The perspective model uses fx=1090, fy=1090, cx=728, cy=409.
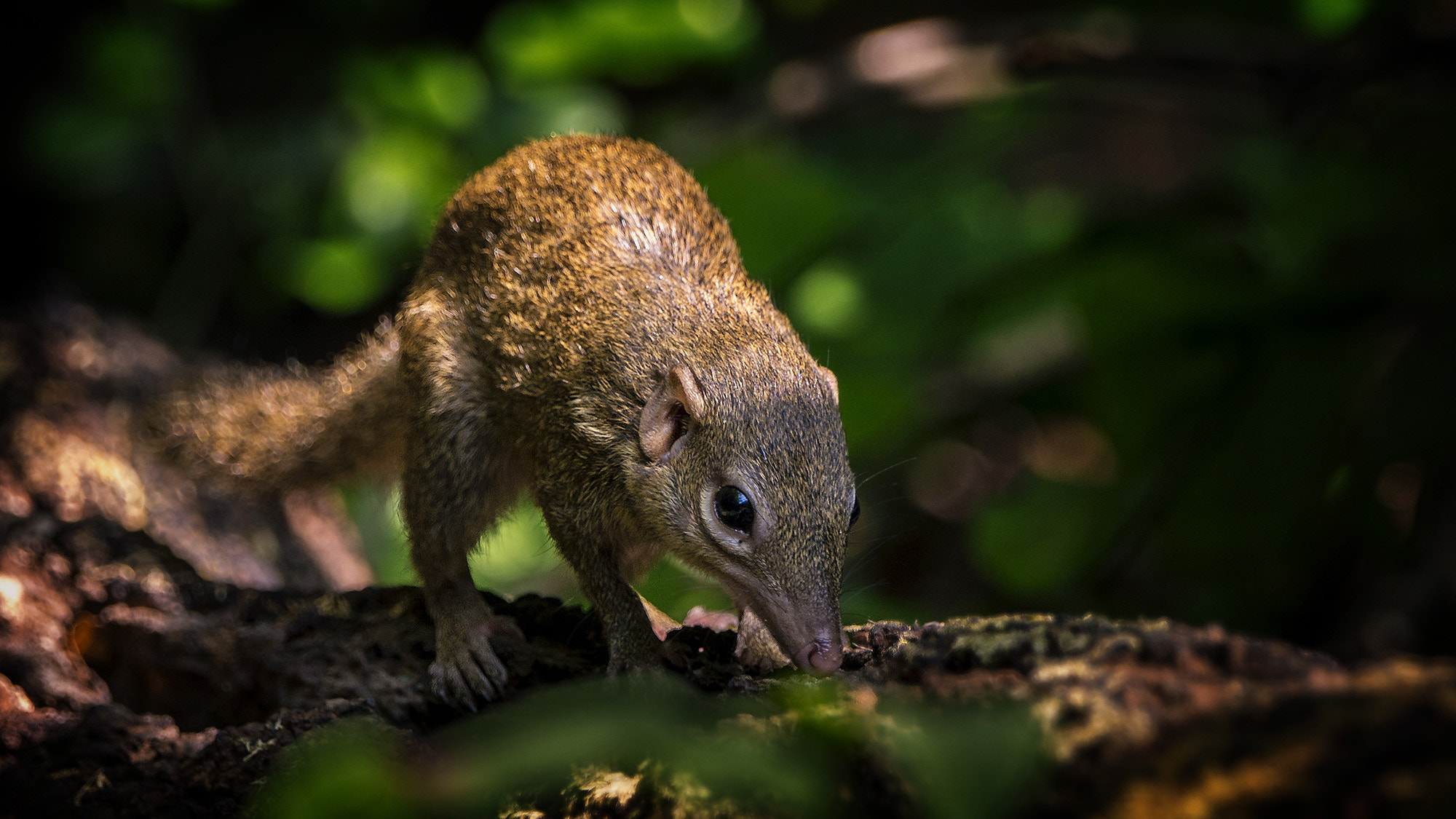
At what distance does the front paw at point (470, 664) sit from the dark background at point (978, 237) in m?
1.00

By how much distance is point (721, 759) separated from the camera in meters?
1.21

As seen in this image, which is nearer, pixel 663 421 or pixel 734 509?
pixel 734 509

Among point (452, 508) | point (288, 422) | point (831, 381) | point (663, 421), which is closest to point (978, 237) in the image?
point (831, 381)

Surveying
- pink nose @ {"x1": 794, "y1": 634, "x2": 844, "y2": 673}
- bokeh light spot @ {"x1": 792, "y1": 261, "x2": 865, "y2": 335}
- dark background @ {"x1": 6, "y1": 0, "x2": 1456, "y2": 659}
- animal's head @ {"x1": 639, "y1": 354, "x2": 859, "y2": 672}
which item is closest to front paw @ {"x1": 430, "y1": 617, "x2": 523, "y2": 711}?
animal's head @ {"x1": 639, "y1": 354, "x2": 859, "y2": 672}

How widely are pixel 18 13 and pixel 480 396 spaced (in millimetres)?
5605

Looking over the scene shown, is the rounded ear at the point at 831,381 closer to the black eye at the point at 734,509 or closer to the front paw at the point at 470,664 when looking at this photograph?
the black eye at the point at 734,509

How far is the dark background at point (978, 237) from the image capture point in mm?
3820

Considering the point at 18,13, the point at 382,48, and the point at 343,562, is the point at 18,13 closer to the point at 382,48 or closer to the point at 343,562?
the point at 382,48

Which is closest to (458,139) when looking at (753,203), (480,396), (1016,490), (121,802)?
(753,203)

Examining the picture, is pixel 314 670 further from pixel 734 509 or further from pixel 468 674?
pixel 734 509

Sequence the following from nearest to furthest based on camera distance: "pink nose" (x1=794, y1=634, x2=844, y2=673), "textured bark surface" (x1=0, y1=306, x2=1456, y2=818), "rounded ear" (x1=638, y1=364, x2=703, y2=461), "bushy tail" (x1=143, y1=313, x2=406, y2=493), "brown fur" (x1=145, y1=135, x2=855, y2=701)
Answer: "textured bark surface" (x1=0, y1=306, x2=1456, y2=818) → "pink nose" (x1=794, y1=634, x2=844, y2=673) → "brown fur" (x1=145, y1=135, x2=855, y2=701) → "rounded ear" (x1=638, y1=364, x2=703, y2=461) → "bushy tail" (x1=143, y1=313, x2=406, y2=493)

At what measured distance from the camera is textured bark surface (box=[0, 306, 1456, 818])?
130 cm

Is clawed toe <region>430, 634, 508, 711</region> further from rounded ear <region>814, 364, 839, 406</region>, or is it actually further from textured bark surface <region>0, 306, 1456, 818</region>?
rounded ear <region>814, 364, 839, 406</region>

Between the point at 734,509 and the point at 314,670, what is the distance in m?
1.09
